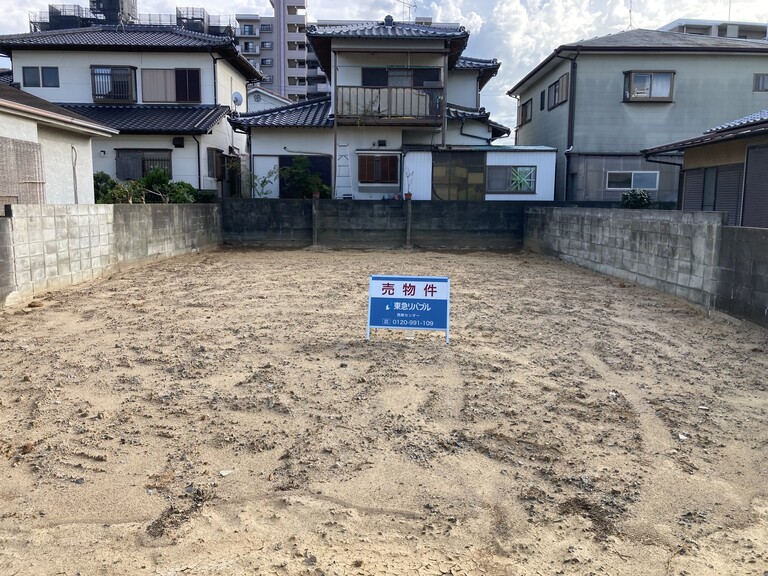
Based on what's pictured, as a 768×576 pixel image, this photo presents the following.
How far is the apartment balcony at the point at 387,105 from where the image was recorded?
723 inches

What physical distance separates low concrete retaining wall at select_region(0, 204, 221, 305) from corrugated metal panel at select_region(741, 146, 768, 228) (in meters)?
11.3

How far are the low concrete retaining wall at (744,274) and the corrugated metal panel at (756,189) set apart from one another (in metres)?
5.17

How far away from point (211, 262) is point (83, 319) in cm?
599

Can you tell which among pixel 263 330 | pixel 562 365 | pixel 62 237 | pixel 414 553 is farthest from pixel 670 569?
pixel 62 237

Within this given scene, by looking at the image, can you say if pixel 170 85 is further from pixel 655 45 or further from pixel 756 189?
pixel 756 189

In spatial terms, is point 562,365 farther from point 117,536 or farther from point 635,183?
point 635,183

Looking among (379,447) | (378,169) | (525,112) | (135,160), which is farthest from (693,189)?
(135,160)

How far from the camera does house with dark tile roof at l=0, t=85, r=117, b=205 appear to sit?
1034 centimetres

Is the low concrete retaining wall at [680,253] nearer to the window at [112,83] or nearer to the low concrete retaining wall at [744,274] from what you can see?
the low concrete retaining wall at [744,274]

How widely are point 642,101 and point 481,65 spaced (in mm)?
5437


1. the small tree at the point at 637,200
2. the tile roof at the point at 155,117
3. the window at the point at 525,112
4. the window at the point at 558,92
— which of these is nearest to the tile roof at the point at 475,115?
the window at the point at 558,92

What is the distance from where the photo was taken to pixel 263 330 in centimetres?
670

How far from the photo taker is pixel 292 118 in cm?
1941

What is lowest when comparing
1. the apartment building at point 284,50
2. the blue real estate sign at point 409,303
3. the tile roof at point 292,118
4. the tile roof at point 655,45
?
the blue real estate sign at point 409,303
